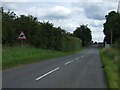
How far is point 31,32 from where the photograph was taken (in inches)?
1494

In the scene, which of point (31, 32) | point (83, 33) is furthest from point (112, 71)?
point (83, 33)

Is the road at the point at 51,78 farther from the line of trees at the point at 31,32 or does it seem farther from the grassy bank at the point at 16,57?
the line of trees at the point at 31,32

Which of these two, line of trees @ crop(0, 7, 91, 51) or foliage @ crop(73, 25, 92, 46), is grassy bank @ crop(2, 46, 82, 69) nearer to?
line of trees @ crop(0, 7, 91, 51)

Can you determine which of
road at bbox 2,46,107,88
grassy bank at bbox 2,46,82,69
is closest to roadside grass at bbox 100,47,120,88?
road at bbox 2,46,107,88

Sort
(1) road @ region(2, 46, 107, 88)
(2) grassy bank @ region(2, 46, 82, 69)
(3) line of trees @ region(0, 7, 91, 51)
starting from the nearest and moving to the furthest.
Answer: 1. (1) road @ region(2, 46, 107, 88)
2. (2) grassy bank @ region(2, 46, 82, 69)
3. (3) line of trees @ region(0, 7, 91, 51)

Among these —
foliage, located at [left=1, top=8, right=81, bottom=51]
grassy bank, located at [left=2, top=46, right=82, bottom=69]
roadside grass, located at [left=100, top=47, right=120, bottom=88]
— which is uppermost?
foliage, located at [left=1, top=8, right=81, bottom=51]

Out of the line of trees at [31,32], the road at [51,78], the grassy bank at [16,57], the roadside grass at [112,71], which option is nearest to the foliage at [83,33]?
the line of trees at [31,32]

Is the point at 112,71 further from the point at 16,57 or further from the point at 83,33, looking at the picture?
the point at 83,33

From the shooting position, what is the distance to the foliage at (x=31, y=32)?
99.8 ft

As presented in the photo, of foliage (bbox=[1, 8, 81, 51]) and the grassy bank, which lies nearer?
the grassy bank

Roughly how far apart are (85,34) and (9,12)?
102m

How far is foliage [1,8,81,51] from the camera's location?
30.4 metres

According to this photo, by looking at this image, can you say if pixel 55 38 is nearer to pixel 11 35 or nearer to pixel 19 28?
pixel 19 28

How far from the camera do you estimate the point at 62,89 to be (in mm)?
9977
